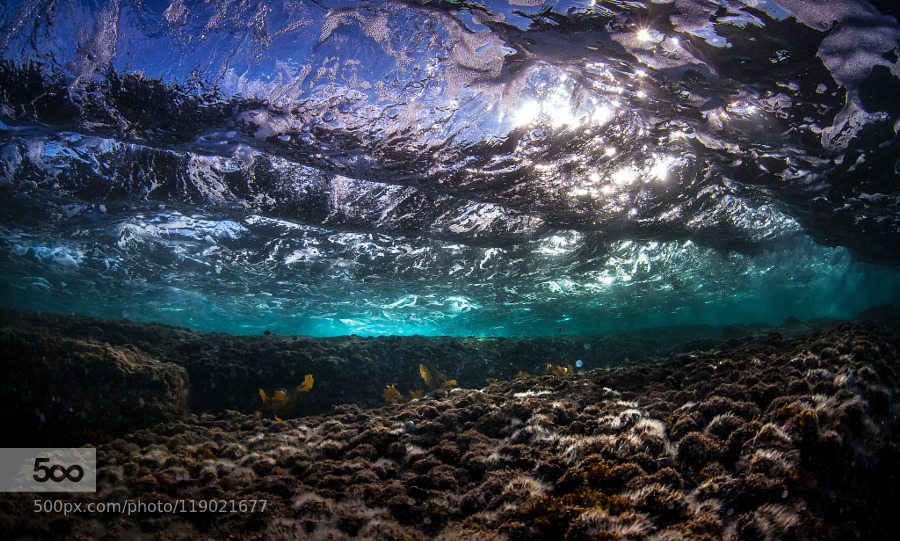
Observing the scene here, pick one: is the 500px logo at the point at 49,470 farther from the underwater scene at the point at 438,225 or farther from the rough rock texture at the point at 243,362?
the rough rock texture at the point at 243,362

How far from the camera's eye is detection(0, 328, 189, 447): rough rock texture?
7594mm

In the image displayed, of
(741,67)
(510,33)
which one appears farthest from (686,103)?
(510,33)

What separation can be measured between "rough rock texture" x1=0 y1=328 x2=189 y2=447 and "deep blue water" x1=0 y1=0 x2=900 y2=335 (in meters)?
5.82

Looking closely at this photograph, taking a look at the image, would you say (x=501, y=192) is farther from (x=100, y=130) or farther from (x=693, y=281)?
(x=693, y=281)

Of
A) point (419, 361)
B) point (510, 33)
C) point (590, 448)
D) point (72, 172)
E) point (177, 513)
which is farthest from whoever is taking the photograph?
point (419, 361)

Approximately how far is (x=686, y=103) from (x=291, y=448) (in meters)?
11.8

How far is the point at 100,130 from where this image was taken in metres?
9.44

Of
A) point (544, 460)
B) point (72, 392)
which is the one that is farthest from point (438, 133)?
point (72, 392)

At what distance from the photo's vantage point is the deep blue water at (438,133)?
6.96 meters

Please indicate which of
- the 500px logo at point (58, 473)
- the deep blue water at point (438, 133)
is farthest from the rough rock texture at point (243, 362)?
the deep blue water at point (438, 133)

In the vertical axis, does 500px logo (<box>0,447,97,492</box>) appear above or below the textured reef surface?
below

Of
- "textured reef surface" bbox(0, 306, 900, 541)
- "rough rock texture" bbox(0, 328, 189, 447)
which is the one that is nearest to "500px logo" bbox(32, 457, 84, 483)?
"textured reef surface" bbox(0, 306, 900, 541)

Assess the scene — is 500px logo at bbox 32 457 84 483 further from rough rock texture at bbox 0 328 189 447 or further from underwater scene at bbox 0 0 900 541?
rough rock texture at bbox 0 328 189 447

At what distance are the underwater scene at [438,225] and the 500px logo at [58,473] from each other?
48 millimetres
